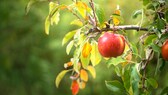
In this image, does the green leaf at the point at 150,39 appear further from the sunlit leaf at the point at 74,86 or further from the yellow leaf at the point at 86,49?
the sunlit leaf at the point at 74,86

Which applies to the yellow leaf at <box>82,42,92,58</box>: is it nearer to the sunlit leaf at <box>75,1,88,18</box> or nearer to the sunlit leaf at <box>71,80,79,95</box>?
the sunlit leaf at <box>75,1,88,18</box>

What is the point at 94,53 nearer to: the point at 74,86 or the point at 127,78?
the point at 127,78

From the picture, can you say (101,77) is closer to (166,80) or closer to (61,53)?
(61,53)

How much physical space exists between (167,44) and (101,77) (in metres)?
2.68

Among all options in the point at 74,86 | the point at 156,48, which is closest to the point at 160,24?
the point at 156,48

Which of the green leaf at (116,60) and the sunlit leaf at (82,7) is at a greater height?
the sunlit leaf at (82,7)

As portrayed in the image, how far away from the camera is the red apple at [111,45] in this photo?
39.4 inches

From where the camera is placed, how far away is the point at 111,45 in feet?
3.34

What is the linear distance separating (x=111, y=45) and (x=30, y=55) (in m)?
3.02

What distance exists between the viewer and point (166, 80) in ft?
9.22

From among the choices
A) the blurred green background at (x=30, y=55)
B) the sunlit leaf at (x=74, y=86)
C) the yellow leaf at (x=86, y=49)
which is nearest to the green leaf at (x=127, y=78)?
the yellow leaf at (x=86, y=49)

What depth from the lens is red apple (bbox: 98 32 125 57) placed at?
1002mm

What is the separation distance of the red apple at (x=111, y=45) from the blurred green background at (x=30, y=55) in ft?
8.70

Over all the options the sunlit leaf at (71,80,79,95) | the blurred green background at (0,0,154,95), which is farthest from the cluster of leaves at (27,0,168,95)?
the blurred green background at (0,0,154,95)
